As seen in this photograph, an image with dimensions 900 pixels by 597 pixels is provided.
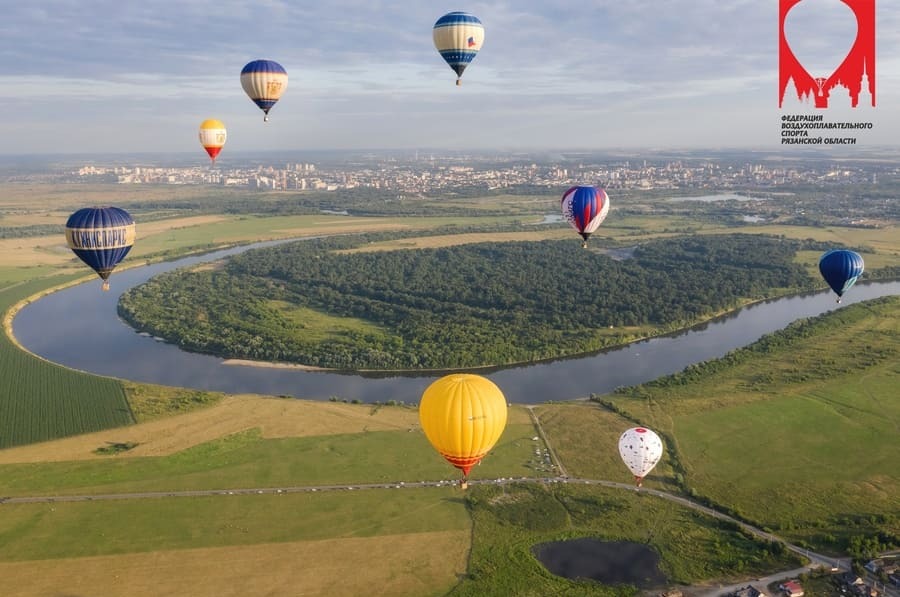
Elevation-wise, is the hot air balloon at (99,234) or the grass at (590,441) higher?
the hot air balloon at (99,234)

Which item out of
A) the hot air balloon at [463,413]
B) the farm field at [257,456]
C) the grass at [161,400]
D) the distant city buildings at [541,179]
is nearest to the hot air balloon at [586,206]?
the farm field at [257,456]

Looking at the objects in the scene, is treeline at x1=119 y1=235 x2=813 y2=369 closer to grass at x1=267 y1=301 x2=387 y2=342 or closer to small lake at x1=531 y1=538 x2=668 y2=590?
grass at x1=267 y1=301 x2=387 y2=342

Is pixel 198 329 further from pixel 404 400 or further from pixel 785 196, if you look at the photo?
pixel 785 196

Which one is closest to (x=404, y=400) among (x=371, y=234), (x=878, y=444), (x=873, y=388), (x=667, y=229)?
(x=878, y=444)

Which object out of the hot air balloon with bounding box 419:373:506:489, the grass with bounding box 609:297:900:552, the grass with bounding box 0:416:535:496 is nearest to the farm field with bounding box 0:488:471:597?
the grass with bounding box 0:416:535:496

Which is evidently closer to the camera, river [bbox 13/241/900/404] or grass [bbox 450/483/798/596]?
grass [bbox 450/483/798/596]

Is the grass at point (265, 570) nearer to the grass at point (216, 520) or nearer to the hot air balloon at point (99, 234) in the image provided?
the grass at point (216, 520)
